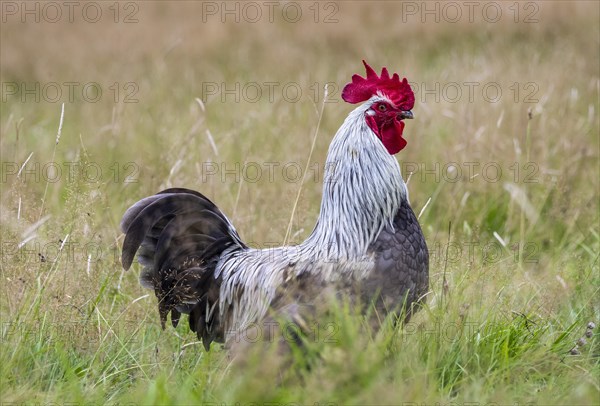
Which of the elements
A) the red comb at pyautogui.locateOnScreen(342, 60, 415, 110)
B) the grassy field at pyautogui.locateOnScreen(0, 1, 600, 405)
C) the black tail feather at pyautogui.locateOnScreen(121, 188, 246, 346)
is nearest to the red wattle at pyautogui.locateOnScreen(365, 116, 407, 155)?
the red comb at pyautogui.locateOnScreen(342, 60, 415, 110)

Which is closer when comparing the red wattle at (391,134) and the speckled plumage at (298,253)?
the speckled plumage at (298,253)

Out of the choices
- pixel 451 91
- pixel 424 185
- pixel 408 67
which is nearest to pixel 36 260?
pixel 424 185

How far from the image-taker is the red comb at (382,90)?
4.16 metres

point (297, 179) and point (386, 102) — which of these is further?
point (297, 179)

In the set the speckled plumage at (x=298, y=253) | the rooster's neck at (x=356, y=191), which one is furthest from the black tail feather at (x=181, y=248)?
the rooster's neck at (x=356, y=191)

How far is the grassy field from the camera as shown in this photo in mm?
3520

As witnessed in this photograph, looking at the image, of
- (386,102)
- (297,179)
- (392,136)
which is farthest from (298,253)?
(297,179)

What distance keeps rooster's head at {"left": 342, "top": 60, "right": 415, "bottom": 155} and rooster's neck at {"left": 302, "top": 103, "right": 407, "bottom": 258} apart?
0.09 metres

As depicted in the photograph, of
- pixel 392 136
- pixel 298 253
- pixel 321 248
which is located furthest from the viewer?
Result: pixel 392 136

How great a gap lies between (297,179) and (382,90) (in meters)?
2.37

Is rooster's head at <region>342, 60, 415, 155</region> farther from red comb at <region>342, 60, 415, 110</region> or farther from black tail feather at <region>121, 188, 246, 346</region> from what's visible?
black tail feather at <region>121, 188, 246, 346</region>

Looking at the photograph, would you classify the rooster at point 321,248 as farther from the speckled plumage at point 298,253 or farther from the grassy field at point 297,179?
the grassy field at point 297,179

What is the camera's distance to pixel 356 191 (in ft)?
13.1

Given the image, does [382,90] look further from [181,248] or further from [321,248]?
[181,248]
